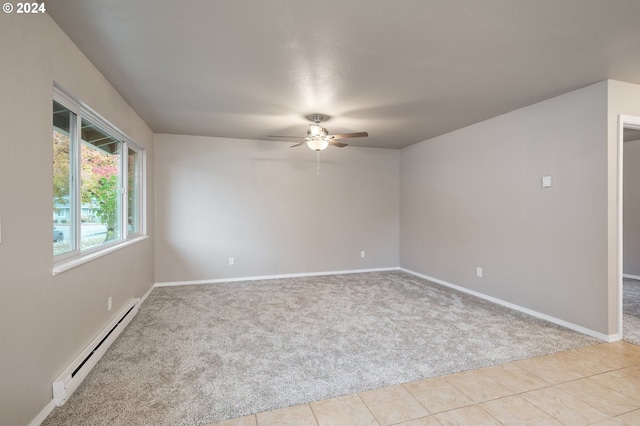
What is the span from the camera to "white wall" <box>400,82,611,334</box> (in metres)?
2.85

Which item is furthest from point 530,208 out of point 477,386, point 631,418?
point 477,386

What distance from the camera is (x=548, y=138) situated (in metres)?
3.24

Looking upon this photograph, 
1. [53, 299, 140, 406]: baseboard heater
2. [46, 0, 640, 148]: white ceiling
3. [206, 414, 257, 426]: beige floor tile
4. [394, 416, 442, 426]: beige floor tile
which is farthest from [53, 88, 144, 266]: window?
[394, 416, 442, 426]: beige floor tile

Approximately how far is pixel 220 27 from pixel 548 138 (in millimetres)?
3443

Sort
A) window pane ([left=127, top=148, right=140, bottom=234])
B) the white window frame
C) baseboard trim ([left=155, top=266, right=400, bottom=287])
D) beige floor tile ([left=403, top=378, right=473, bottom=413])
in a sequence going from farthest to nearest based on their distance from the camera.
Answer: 1. baseboard trim ([left=155, top=266, right=400, bottom=287])
2. window pane ([left=127, top=148, right=140, bottom=234])
3. the white window frame
4. beige floor tile ([left=403, top=378, right=473, bottom=413])

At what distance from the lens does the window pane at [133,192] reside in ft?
12.8

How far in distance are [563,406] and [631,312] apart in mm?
2695

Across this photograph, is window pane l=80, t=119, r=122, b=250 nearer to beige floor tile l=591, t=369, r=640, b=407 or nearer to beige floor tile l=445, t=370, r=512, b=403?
beige floor tile l=445, t=370, r=512, b=403

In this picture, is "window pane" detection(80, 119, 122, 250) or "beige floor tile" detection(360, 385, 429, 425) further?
"window pane" detection(80, 119, 122, 250)

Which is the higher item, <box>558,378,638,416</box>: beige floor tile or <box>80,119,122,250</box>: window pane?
<box>80,119,122,250</box>: window pane

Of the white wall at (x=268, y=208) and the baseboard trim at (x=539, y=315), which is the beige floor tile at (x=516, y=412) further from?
the white wall at (x=268, y=208)

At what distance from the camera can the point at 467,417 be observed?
1.75m

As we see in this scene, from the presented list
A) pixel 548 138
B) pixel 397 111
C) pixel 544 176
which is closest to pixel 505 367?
pixel 544 176

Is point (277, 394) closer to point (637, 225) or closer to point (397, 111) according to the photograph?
point (397, 111)
